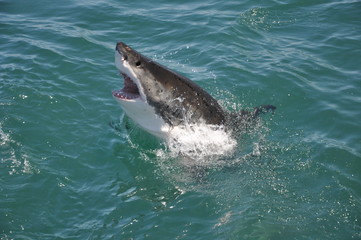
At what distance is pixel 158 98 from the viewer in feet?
27.5

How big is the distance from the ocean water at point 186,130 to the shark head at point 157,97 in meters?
0.41

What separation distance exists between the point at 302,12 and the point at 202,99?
7125mm

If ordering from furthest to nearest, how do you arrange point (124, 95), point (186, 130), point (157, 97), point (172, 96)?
point (186, 130) → point (172, 96) → point (157, 97) → point (124, 95)

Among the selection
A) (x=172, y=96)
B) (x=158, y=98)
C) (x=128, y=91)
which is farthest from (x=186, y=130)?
(x=128, y=91)

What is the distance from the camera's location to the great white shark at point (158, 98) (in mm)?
8109

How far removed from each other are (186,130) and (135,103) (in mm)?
1113

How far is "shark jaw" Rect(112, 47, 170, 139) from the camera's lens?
8.07m

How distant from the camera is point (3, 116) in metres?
10.1

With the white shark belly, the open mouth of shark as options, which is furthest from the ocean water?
the open mouth of shark

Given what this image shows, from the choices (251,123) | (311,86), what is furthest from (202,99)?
(311,86)

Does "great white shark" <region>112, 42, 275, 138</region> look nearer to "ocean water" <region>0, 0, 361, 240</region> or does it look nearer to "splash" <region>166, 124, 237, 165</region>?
"splash" <region>166, 124, 237, 165</region>

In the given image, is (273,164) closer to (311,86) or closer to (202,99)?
(202,99)

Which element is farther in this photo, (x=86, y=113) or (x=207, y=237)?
(x=86, y=113)

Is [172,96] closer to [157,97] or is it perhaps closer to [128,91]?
[157,97]
